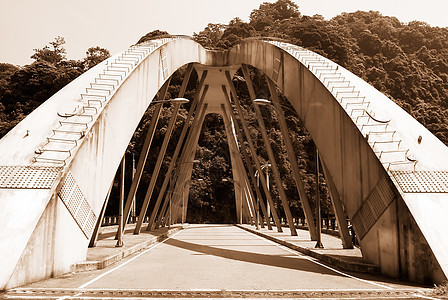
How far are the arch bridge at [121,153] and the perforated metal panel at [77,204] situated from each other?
0.03m

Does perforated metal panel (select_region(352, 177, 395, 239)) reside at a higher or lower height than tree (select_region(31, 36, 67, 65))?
lower

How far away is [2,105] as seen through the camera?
5553cm

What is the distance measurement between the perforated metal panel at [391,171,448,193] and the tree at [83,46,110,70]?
221 feet

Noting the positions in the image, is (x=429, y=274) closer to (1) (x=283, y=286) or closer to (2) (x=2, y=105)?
(1) (x=283, y=286)

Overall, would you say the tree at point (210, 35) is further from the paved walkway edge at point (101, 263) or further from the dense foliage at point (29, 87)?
the paved walkway edge at point (101, 263)

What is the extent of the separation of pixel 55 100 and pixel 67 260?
5.81 m

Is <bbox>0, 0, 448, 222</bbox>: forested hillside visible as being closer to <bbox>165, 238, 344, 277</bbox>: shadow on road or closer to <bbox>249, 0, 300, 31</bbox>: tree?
<bbox>249, 0, 300, 31</bbox>: tree

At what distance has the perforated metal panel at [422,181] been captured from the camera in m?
11.9

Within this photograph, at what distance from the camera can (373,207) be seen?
1305cm

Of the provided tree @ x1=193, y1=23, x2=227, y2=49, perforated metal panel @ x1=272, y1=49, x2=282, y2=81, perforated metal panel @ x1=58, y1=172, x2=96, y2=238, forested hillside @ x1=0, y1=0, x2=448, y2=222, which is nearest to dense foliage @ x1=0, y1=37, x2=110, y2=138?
forested hillside @ x1=0, y1=0, x2=448, y2=222

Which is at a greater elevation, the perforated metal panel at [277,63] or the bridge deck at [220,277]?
the perforated metal panel at [277,63]

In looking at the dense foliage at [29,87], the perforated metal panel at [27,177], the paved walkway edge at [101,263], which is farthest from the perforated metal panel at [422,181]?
the dense foliage at [29,87]

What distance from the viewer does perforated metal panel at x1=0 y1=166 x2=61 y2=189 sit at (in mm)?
11312

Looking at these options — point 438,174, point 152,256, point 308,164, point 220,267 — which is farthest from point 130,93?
point 308,164
